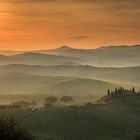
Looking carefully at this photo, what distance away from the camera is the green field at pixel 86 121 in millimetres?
108250

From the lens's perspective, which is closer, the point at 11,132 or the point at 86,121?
the point at 11,132

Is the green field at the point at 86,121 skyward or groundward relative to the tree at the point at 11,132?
groundward

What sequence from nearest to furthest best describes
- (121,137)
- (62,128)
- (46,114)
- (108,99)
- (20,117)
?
1. (121,137)
2. (62,128)
3. (20,117)
4. (46,114)
5. (108,99)

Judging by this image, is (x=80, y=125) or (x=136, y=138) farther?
(x=80, y=125)

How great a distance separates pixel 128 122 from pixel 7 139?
90826 millimetres

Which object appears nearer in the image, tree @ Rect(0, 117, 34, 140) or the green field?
tree @ Rect(0, 117, 34, 140)

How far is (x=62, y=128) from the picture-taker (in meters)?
116

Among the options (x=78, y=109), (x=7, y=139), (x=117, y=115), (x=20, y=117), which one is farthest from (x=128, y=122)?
(x=7, y=139)

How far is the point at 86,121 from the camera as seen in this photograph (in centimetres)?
12575

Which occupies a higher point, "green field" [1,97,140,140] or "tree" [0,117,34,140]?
"tree" [0,117,34,140]

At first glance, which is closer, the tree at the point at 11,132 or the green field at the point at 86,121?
the tree at the point at 11,132

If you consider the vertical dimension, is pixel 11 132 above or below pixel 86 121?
above

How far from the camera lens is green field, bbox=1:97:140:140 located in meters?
108

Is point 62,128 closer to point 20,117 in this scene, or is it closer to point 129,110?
point 20,117
